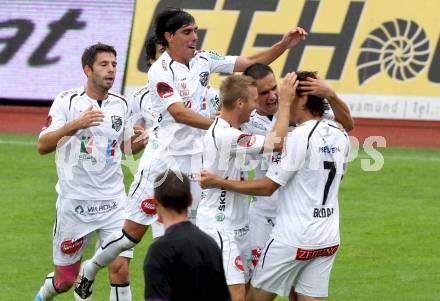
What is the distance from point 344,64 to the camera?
21.1 metres

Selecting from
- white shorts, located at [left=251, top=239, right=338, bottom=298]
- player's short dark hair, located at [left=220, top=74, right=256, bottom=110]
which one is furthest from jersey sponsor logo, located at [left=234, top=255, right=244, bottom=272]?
player's short dark hair, located at [left=220, top=74, right=256, bottom=110]

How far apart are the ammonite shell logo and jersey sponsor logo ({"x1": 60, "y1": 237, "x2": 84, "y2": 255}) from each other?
1058cm

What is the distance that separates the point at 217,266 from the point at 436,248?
7727 mm

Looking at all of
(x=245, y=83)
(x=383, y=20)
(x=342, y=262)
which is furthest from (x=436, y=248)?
(x=383, y=20)

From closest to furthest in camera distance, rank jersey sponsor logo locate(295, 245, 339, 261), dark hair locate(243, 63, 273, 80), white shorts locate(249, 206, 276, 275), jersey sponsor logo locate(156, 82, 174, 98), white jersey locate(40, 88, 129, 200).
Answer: jersey sponsor logo locate(295, 245, 339, 261)
dark hair locate(243, 63, 273, 80)
white shorts locate(249, 206, 276, 275)
jersey sponsor logo locate(156, 82, 174, 98)
white jersey locate(40, 88, 129, 200)

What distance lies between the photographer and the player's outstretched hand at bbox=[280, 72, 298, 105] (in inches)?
367

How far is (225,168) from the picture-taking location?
977cm

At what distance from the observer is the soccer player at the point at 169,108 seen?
10.9 meters

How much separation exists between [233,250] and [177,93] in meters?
1.88

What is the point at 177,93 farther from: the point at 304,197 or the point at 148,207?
the point at 304,197

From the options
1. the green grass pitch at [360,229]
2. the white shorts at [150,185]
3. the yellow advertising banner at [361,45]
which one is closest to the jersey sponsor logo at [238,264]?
the white shorts at [150,185]

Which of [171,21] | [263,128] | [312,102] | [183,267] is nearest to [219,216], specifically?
[263,128]

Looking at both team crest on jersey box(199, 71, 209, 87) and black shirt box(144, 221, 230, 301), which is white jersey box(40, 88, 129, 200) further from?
black shirt box(144, 221, 230, 301)

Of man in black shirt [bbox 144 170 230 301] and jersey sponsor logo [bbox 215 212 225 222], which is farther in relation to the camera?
jersey sponsor logo [bbox 215 212 225 222]
